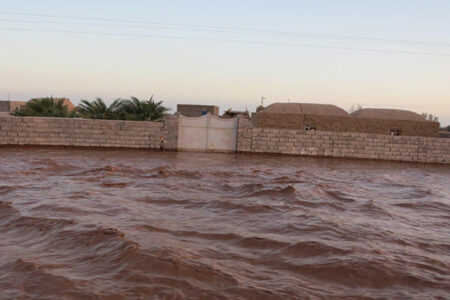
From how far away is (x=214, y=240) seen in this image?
4.38 m

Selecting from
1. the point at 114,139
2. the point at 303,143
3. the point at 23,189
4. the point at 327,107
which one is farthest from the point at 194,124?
the point at 23,189

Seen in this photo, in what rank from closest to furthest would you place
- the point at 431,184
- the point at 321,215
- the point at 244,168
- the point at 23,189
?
the point at 321,215, the point at 23,189, the point at 431,184, the point at 244,168

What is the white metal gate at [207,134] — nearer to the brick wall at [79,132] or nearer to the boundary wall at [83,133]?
the boundary wall at [83,133]

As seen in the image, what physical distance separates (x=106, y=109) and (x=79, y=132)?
446cm

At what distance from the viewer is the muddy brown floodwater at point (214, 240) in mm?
3197

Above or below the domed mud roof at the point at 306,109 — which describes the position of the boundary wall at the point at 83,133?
below

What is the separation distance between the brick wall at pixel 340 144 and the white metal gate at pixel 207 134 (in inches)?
18.7

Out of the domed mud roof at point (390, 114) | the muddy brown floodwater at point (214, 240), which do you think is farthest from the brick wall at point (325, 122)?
the muddy brown floodwater at point (214, 240)

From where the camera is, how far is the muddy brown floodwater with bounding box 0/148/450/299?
3.20m

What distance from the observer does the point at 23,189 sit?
→ 674 cm

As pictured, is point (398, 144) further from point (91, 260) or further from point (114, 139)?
point (91, 260)

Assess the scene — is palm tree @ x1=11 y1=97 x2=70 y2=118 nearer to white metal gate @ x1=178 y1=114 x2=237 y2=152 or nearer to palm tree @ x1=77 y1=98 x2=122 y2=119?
palm tree @ x1=77 y1=98 x2=122 y2=119

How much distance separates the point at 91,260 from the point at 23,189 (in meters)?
3.82

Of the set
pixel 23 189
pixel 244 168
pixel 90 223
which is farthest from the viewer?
pixel 244 168
